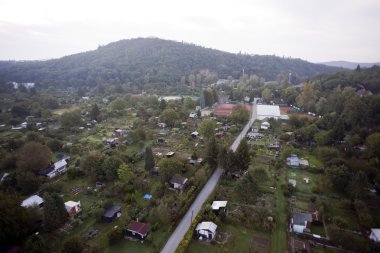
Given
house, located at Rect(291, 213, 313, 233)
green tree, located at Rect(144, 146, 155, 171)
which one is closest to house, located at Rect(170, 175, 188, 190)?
green tree, located at Rect(144, 146, 155, 171)

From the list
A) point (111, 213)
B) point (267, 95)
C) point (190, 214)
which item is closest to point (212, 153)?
point (190, 214)

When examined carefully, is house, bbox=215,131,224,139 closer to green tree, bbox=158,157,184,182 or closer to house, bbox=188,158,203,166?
house, bbox=188,158,203,166

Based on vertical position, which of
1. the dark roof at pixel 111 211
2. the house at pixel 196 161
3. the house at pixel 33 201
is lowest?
the dark roof at pixel 111 211

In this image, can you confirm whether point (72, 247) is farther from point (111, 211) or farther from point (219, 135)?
point (219, 135)

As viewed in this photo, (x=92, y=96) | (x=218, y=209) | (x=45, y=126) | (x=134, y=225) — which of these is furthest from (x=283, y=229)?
(x=92, y=96)

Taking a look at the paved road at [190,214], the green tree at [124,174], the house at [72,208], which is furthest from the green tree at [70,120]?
the paved road at [190,214]

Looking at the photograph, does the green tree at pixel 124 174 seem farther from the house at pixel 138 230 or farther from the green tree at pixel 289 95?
the green tree at pixel 289 95
